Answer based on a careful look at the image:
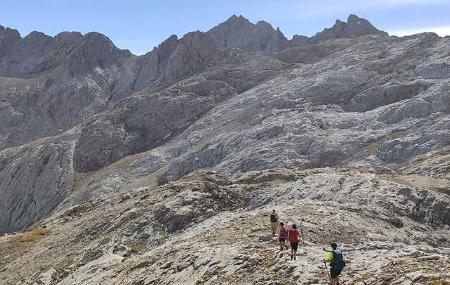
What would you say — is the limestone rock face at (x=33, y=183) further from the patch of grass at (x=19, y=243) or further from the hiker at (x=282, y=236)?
the hiker at (x=282, y=236)

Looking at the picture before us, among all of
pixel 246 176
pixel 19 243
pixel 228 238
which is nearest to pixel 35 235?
pixel 19 243

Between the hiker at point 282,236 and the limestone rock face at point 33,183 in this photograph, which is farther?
the limestone rock face at point 33,183

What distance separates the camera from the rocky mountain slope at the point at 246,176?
32969 millimetres

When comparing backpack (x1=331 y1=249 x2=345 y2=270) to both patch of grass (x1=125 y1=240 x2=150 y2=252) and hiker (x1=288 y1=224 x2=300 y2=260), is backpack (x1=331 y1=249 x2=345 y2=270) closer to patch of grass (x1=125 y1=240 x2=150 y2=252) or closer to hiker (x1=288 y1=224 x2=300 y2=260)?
hiker (x1=288 y1=224 x2=300 y2=260)

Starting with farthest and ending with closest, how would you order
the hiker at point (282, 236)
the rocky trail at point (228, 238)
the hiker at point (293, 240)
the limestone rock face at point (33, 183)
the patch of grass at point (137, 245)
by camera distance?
the limestone rock face at point (33, 183) → the patch of grass at point (137, 245) → the hiker at point (282, 236) → the hiker at point (293, 240) → the rocky trail at point (228, 238)

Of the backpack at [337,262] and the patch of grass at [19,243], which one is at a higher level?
the backpack at [337,262]

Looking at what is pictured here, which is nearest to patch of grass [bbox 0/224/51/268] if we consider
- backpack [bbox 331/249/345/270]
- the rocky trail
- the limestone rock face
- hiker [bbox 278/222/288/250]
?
the rocky trail

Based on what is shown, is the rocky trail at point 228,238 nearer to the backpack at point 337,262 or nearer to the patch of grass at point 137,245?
the patch of grass at point 137,245

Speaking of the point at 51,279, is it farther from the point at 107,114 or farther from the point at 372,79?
the point at 107,114

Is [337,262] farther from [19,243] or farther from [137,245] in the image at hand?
[19,243]

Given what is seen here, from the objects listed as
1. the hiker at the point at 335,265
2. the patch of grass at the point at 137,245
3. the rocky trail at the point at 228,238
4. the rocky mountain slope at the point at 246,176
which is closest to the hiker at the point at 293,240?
the rocky trail at the point at 228,238

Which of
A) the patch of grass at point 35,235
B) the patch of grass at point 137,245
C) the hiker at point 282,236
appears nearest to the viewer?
the hiker at point 282,236

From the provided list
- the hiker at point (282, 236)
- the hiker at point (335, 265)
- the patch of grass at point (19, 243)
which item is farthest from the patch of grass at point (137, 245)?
the hiker at point (335, 265)

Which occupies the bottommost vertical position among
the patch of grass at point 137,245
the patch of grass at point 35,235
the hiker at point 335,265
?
the patch of grass at point 137,245
